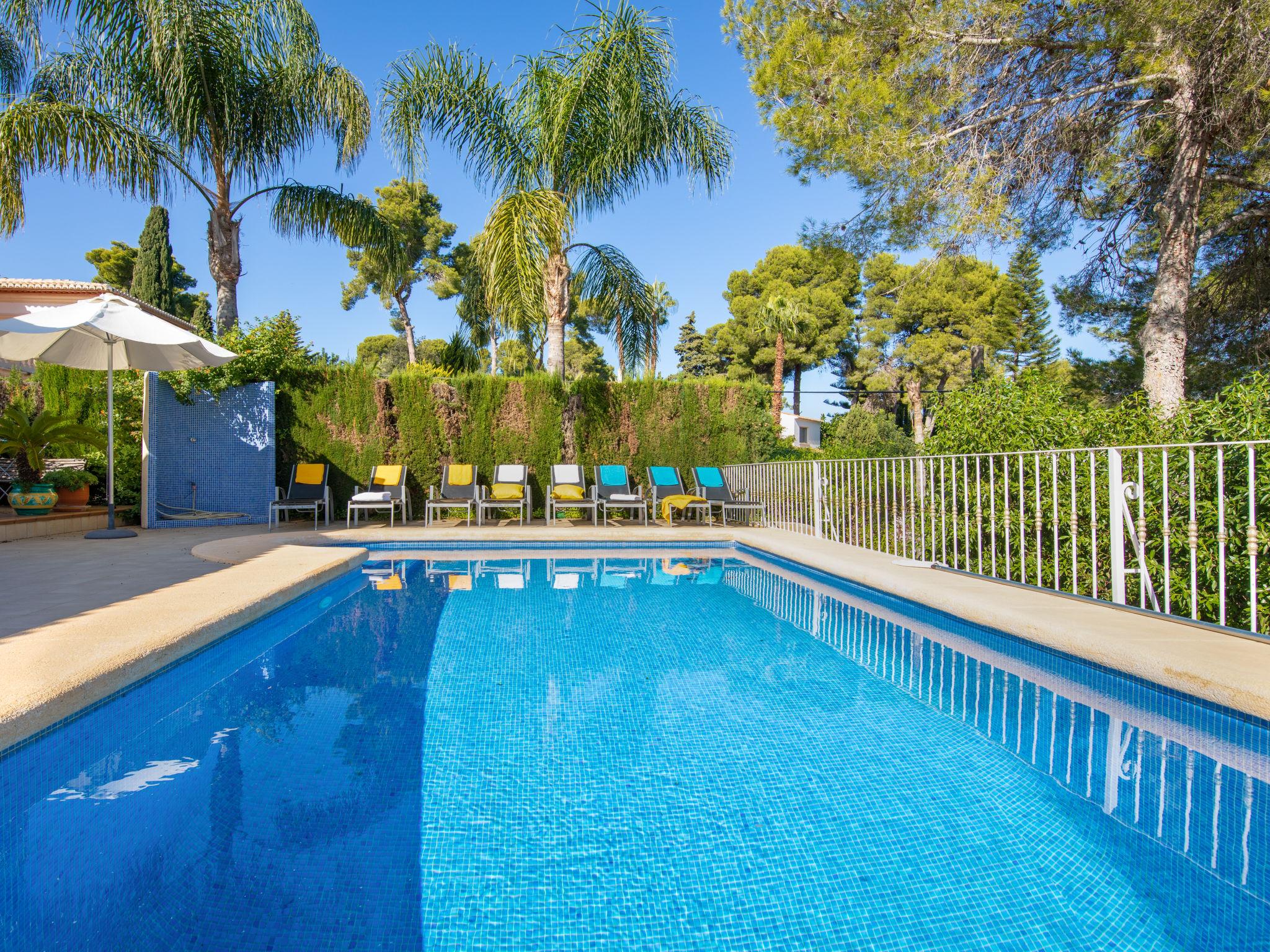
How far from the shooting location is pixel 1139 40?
739 centimetres

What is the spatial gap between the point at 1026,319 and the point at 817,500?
29667 millimetres

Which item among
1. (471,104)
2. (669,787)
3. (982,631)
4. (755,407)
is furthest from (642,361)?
(669,787)

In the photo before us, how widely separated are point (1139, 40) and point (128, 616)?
1039 centimetres

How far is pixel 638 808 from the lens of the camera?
219 cm

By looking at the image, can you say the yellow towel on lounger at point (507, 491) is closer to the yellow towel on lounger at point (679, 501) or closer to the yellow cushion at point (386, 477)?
the yellow cushion at point (386, 477)

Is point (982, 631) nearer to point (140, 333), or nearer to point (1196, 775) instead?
point (1196, 775)

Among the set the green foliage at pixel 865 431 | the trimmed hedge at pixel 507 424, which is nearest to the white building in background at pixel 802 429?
the green foliage at pixel 865 431

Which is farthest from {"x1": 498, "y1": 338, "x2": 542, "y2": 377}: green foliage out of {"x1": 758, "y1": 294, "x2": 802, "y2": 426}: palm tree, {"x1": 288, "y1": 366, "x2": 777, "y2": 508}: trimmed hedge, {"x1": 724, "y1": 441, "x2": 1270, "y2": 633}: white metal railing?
{"x1": 724, "y1": 441, "x2": 1270, "y2": 633}: white metal railing

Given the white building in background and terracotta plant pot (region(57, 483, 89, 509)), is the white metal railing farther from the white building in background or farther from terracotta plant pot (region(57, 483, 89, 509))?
the white building in background

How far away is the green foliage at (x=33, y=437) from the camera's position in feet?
26.1

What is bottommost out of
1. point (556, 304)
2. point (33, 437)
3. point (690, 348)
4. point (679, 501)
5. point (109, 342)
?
point (679, 501)

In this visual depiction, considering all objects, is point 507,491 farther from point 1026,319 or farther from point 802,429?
point 1026,319

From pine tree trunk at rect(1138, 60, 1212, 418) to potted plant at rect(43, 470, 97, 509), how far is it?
44.4 ft

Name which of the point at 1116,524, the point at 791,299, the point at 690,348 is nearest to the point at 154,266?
the point at 791,299
